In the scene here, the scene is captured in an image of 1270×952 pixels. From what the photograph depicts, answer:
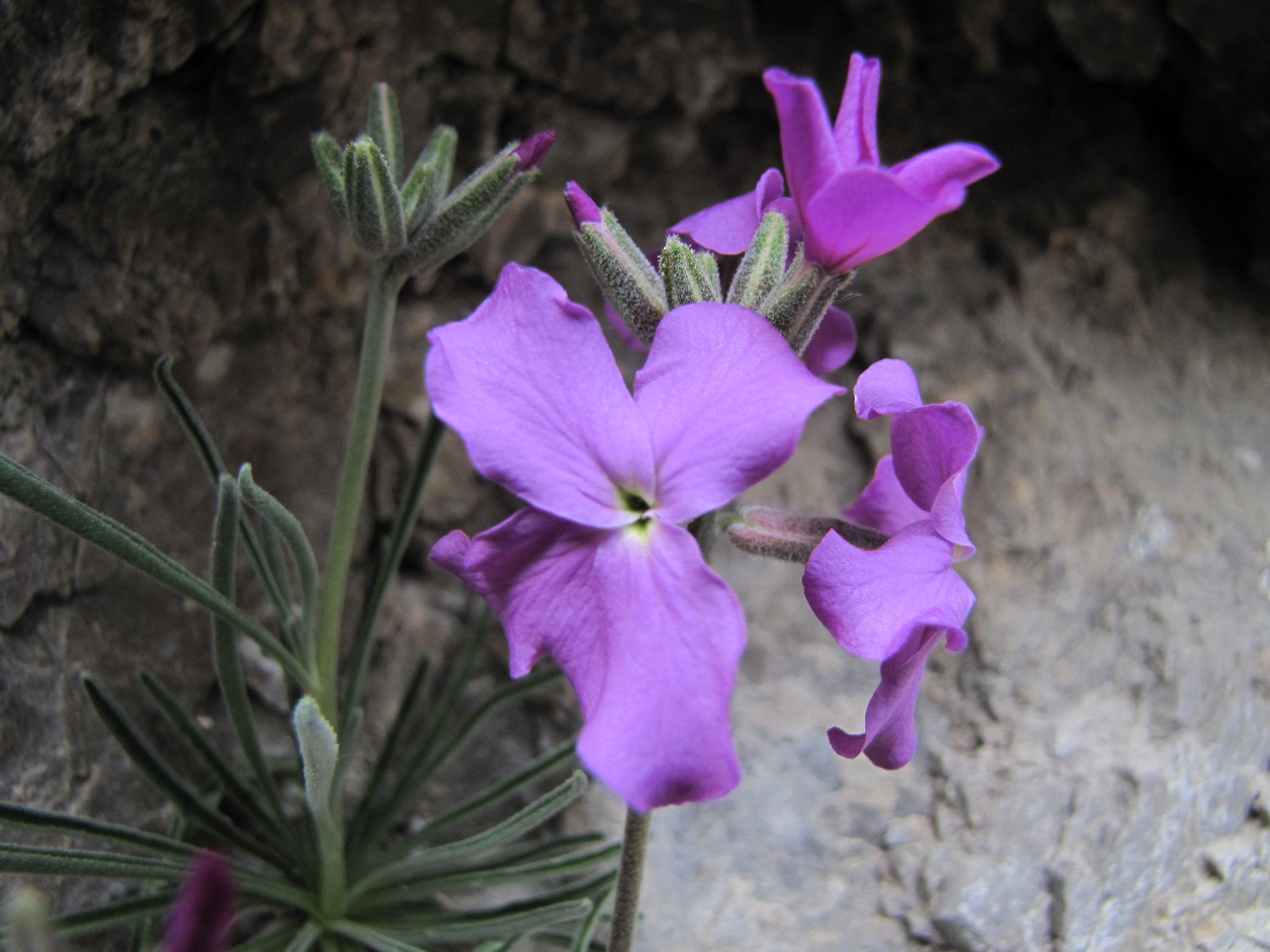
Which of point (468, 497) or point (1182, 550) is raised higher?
point (468, 497)

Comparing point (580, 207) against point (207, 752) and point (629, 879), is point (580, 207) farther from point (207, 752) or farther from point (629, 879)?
point (207, 752)

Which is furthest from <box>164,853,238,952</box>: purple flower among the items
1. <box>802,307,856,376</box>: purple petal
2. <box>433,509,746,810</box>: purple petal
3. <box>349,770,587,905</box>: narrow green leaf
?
<box>802,307,856,376</box>: purple petal

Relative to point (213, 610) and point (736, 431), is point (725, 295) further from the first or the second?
point (213, 610)

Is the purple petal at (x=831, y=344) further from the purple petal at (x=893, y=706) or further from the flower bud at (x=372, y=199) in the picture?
the flower bud at (x=372, y=199)

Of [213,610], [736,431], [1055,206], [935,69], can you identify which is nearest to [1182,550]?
[1055,206]

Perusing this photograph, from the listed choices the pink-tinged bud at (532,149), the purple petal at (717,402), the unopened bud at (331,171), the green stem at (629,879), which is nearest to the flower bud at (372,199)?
the unopened bud at (331,171)
